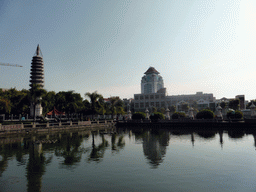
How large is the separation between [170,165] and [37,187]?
33.3ft

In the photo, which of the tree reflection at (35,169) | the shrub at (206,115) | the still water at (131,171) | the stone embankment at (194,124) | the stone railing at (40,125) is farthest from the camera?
the shrub at (206,115)

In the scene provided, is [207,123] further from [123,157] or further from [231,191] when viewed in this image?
[231,191]

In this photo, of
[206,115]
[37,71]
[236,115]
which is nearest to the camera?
[236,115]

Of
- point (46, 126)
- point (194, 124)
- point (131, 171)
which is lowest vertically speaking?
point (131, 171)

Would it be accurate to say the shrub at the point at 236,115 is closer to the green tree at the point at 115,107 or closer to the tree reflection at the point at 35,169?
the green tree at the point at 115,107

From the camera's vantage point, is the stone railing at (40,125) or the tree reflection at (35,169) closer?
the tree reflection at (35,169)

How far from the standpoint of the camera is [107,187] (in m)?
12.7

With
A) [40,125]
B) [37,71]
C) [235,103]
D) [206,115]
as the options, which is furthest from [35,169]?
[235,103]

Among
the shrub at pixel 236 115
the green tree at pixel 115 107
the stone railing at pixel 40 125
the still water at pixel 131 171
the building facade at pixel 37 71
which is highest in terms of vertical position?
the building facade at pixel 37 71

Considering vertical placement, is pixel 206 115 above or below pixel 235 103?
below

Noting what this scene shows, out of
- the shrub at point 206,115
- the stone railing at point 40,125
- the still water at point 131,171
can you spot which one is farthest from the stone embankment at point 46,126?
the shrub at point 206,115

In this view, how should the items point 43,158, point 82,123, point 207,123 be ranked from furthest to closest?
point 82,123 < point 207,123 < point 43,158

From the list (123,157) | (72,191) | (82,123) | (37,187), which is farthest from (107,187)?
(82,123)

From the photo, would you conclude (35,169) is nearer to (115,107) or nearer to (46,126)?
(46,126)
